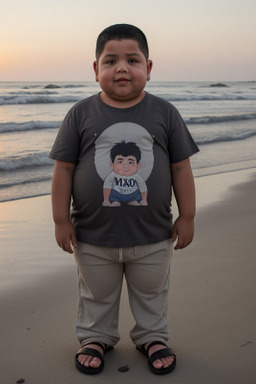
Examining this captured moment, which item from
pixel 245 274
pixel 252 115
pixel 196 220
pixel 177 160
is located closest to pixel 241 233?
pixel 196 220

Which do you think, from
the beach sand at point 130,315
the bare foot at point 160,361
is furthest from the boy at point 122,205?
the beach sand at point 130,315

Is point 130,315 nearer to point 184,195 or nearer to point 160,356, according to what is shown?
point 160,356

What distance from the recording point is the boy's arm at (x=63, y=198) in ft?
7.33

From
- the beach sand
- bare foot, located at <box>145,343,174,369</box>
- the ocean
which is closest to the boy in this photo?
bare foot, located at <box>145,343,174,369</box>

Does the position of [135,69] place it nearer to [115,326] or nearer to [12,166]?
[115,326]

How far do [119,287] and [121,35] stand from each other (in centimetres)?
111

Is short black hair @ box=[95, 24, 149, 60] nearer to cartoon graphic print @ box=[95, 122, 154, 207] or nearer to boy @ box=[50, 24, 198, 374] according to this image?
boy @ box=[50, 24, 198, 374]

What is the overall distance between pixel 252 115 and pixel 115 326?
1669 cm

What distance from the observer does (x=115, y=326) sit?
2.41 metres

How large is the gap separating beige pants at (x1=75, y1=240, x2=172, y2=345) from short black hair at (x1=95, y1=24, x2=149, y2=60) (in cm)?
86

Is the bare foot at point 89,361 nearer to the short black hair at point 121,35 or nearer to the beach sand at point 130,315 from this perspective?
the beach sand at point 130,315

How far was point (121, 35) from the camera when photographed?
2172 mm

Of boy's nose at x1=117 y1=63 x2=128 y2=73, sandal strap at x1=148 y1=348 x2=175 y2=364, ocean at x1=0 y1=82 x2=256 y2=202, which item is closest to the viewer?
boy's nose at x1=117 y1=63 x2=128 y2=73

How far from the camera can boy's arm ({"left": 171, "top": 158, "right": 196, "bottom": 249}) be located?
2268mm
